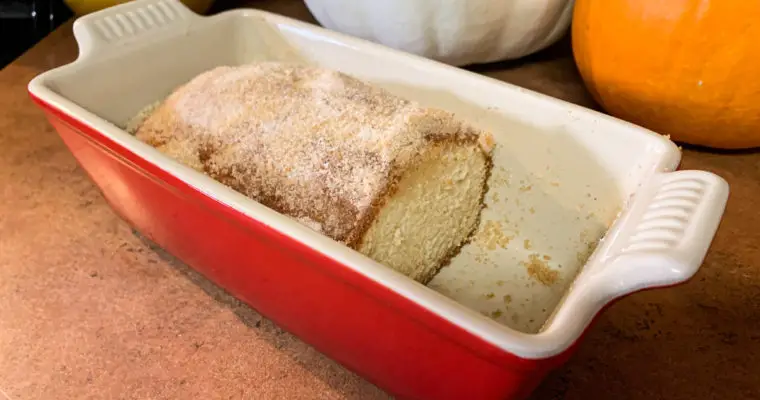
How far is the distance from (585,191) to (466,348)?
0.34m

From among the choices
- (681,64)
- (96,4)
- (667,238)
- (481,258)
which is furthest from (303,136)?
(96,4)

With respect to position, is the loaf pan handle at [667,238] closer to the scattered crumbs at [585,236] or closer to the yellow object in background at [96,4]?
the scattered crumbs at [585,236]

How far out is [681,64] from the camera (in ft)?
2.52

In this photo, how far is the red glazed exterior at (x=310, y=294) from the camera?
429 millimetres

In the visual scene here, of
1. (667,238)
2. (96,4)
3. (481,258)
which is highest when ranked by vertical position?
(667,238)

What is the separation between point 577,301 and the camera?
1.40ft

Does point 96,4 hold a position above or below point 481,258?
above

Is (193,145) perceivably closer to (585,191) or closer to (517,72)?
(585,191)

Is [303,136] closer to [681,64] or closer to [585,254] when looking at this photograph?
[585,254]

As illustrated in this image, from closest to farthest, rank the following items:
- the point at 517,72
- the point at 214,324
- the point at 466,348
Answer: the point at 466,348, the point at 214,324, the point at 517,72

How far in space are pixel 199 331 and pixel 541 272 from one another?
405 millimetres

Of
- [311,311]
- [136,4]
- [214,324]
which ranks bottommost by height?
[214,324]

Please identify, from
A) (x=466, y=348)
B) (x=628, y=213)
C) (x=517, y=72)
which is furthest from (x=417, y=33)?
(x=466, y=348)

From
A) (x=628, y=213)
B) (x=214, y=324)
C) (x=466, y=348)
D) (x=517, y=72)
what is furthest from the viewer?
(x=517, y=72)
